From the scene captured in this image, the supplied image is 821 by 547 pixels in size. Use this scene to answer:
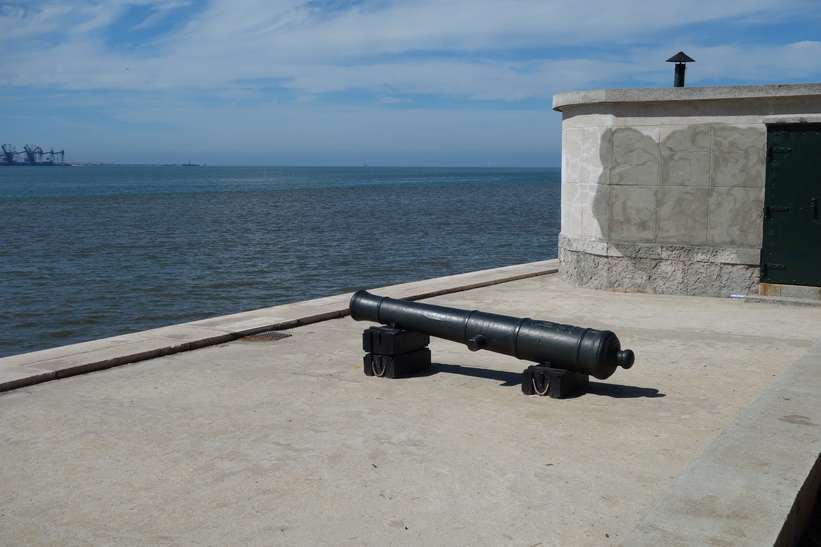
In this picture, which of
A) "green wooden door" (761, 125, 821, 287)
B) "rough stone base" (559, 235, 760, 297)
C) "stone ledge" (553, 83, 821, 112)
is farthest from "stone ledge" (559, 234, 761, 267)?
"stone ledge" (553, 83, 821, 112)

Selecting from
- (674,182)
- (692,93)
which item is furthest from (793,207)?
(692,93)

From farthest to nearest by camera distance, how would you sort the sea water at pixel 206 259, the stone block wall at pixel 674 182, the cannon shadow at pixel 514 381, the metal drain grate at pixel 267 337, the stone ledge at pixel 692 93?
the sea water at pixel 206 259 < the stone block wall at pixel 674 182 < the stone ledge at pixel 692 93 < the metal drain grate at pixel 267 337 < the cannon shadow at pixel 514 381

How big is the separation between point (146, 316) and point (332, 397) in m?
12.1

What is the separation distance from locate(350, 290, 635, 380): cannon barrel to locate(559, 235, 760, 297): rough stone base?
5.44 metres

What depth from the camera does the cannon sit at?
634 centimetres

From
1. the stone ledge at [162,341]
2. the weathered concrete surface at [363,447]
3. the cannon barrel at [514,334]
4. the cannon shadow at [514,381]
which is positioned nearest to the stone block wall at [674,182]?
the stone ledge at [162,341]

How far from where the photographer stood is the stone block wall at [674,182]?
10945mm

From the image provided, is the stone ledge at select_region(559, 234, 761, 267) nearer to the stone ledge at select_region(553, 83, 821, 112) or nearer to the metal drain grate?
the stone ledge at select_region(553, 83, 821, 112)

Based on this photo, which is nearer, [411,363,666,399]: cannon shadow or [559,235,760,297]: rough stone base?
[411,363,666,399]: cannon shadow

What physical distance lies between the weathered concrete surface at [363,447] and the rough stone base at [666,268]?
2806 mm

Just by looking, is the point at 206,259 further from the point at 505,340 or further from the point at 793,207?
the point at 505,340

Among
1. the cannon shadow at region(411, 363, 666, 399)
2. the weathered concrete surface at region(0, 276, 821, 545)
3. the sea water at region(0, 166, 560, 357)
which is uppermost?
the weathered concrete surface at region(0, 276, 821, 545)

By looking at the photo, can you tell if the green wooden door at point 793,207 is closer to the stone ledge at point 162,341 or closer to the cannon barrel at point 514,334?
the stone ledge at point 162,341

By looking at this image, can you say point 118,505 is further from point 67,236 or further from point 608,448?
point 67,236
